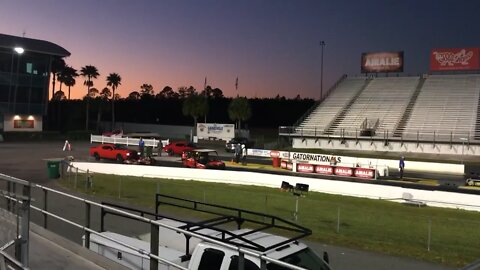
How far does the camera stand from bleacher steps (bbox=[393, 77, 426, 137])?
5857 centimetres

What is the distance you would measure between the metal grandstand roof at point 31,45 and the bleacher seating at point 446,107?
55829 millimetres

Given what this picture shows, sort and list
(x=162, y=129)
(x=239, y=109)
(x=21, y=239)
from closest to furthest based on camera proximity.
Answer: (x=21, y=239) < (x=239, y=109) < (x=162, y=129)

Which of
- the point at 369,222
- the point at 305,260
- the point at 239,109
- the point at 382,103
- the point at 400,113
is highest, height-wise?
the point at 382,103

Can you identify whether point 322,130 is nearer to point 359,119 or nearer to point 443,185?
point 359,119

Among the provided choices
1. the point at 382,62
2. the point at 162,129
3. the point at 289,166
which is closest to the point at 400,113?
the point at 382,62

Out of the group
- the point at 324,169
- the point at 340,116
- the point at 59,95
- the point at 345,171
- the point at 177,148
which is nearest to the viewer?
the point at 345,171

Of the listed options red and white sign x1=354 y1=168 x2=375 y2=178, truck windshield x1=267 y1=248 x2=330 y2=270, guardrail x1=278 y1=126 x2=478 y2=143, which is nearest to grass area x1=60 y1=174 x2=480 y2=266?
truck windshield x1=267 y1=248 x2=330 y2=270

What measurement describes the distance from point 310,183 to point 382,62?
55.6 meters

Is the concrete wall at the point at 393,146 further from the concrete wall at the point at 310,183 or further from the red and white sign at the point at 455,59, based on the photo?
the concrete wall at the point at 310,183

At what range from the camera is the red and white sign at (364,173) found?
34.9m

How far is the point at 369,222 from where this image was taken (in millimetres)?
17453

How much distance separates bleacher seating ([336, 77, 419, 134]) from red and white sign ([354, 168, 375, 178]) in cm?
2567

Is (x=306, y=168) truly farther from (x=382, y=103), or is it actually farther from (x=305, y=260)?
(x=382, y=103)

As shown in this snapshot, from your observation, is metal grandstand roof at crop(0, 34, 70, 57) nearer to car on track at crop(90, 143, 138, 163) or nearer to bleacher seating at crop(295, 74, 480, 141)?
car on track at crop(90, 143, 138, 163)
